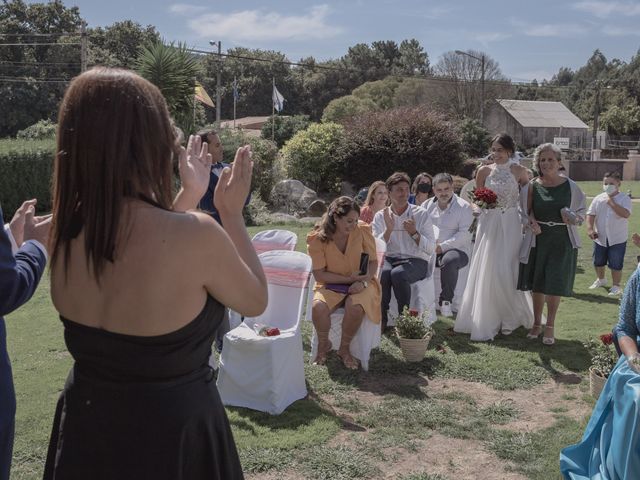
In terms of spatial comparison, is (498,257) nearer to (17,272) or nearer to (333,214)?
(333,214)

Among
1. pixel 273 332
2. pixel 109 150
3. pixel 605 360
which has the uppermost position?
pixel 109 150

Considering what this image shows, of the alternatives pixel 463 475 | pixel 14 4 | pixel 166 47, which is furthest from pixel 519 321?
pixel 14 4

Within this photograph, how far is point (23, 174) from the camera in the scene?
59.7 ft

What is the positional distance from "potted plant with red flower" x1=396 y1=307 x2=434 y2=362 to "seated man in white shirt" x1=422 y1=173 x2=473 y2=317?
5.43ft

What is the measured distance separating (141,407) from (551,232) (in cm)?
567

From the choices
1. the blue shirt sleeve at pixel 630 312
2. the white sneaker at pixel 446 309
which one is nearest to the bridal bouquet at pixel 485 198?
the white sneaker at pixel 446 309

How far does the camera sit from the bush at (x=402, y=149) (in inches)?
761

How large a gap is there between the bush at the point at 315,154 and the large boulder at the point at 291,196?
36.7 inches

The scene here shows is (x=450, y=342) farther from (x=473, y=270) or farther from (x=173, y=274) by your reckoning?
(x=173, y=274)

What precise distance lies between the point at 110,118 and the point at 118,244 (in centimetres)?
33

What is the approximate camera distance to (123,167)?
1.66 metres

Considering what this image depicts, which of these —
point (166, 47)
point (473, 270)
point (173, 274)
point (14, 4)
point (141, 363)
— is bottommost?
point (473, 270)

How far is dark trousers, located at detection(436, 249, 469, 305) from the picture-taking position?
7.64 m

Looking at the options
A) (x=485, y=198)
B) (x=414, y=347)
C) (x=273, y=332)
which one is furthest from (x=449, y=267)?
(x=273, y=332)
